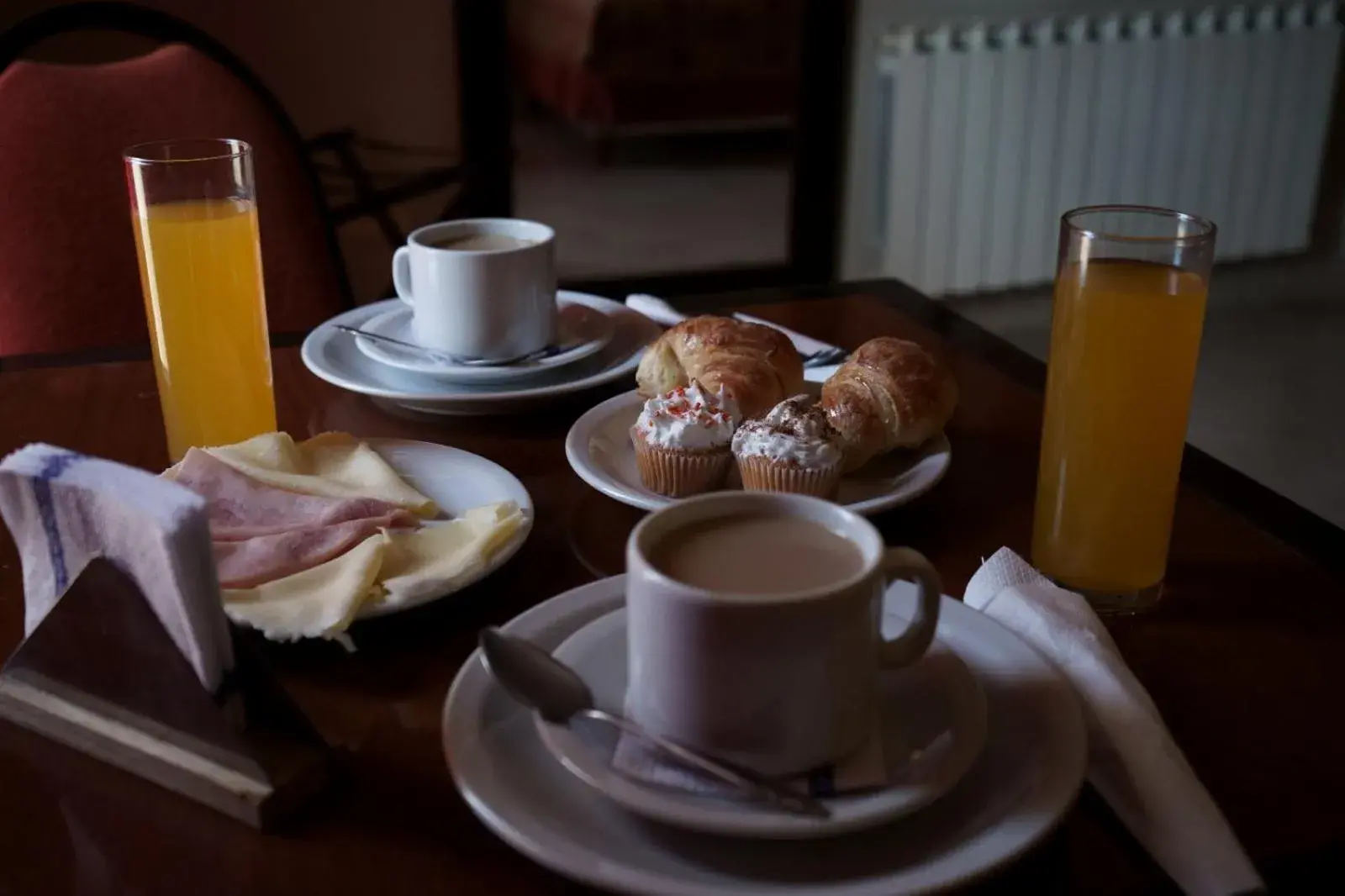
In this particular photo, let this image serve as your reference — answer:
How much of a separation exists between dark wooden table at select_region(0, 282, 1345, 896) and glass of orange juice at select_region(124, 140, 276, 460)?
66 millimetres

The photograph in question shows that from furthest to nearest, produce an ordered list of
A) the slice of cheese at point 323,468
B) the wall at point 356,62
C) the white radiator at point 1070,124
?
the white radiator at point 1070,124 < the wall at point 356,62 < the slice of cheese at point 323,468

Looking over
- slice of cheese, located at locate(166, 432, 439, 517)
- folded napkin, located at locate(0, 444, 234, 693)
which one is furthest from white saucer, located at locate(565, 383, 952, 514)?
folded napkin, located at locate(0, 444, 234, 693)

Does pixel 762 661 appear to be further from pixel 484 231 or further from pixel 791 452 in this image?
pixel 484 231

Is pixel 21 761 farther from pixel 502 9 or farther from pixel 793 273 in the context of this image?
pixel 793 273

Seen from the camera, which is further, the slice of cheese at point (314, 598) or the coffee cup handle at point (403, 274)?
the coffee cup handle at point (403, 274)

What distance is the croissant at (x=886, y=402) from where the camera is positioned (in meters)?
0.88

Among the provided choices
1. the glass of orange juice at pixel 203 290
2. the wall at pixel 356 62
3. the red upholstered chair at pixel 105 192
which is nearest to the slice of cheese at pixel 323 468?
the glass of orange juice at pixel 203 290

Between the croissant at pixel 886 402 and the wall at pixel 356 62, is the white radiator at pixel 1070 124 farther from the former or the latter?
the croissant at pixel 886 402

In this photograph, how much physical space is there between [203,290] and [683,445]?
1.23ft

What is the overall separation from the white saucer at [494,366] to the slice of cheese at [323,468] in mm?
188

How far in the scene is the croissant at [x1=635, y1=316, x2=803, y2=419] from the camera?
94 centimetres

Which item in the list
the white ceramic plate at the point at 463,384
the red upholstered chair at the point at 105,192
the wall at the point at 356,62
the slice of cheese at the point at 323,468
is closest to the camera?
the slice of cheese at the point at 323,468

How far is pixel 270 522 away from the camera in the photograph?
75 centimetres

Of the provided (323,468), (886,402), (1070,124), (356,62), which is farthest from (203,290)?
(1070,124)
